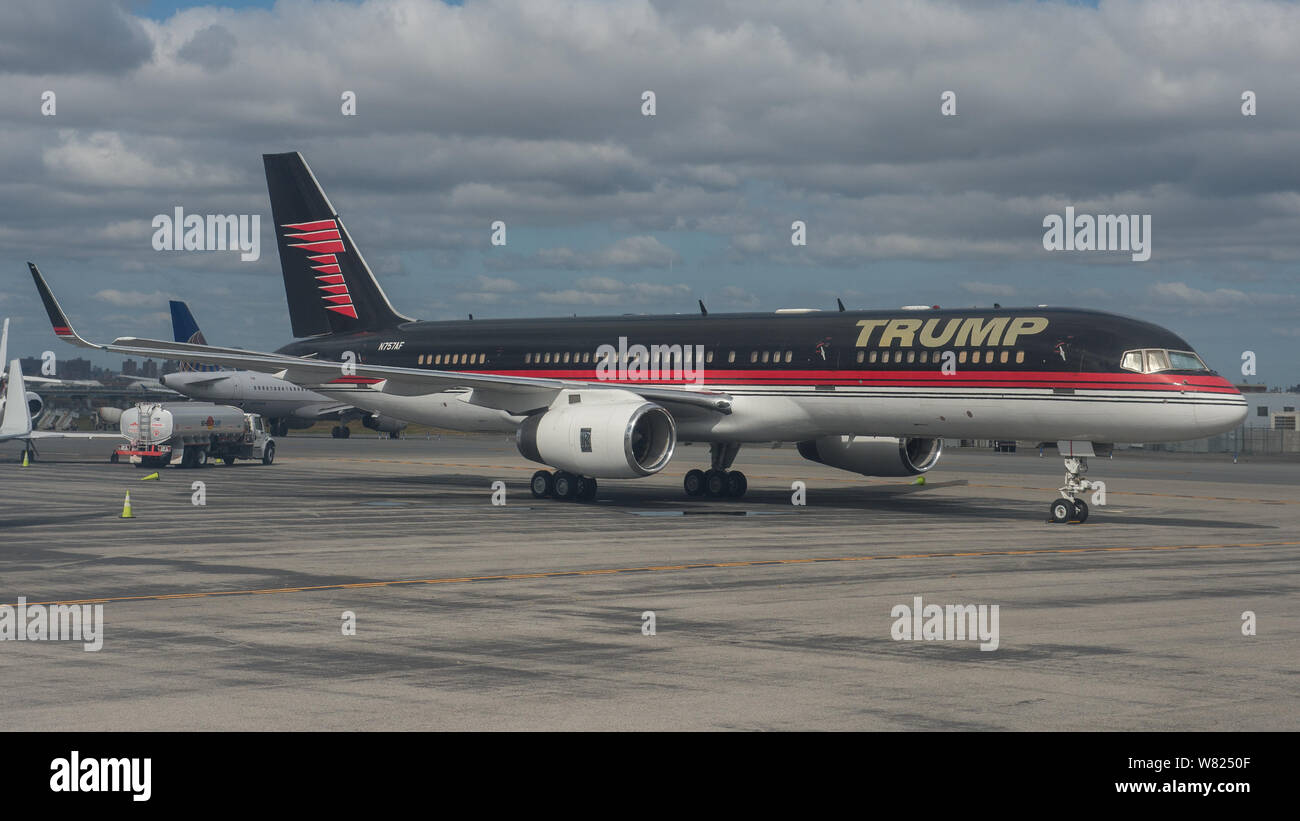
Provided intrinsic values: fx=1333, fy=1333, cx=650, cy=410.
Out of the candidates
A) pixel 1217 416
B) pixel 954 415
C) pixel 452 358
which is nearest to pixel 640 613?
pixel 954 415

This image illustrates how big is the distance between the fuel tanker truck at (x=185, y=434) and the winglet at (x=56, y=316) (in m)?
15.0

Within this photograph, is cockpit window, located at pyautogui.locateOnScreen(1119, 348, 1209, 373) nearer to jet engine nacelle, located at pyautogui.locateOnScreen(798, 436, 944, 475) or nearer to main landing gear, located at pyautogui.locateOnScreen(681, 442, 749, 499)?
jet engine nacelle, located at pyautogui.locateOnScreen(798, 436, 944, 475)

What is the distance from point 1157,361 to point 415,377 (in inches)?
717

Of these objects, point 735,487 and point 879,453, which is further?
point 735,487

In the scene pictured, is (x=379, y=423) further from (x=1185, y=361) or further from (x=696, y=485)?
(x=1185, y=361)

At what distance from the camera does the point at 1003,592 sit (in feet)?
62.5

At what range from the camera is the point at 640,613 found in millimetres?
16953

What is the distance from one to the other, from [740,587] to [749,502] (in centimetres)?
1743

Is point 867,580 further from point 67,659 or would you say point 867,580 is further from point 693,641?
point 67,659

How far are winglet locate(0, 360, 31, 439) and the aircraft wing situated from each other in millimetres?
13942

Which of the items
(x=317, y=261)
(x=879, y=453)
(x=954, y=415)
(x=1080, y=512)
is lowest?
(x=1080, y=512)

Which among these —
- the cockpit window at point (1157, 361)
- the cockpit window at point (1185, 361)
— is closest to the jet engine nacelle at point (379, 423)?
the cockpit window at point (1157, 361)

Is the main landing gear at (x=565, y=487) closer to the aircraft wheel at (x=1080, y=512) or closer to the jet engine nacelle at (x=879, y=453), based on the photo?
the jet engine nacelle at (x=879, y=453)
